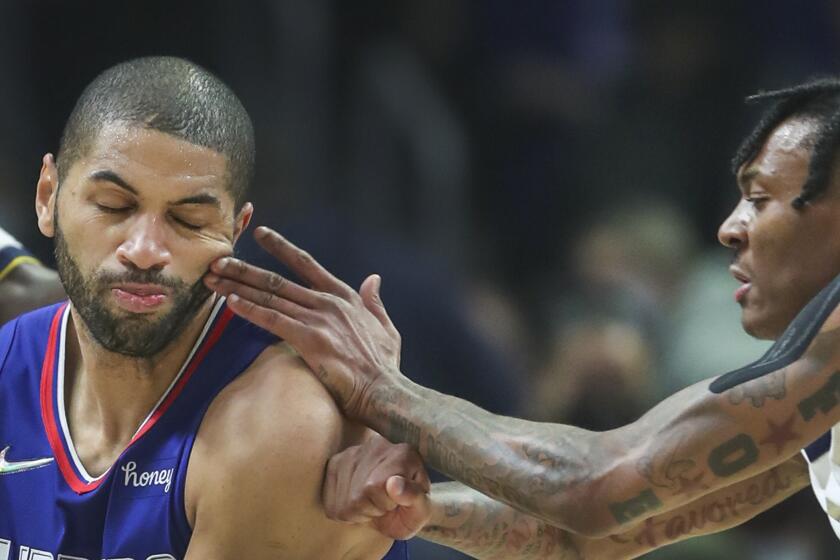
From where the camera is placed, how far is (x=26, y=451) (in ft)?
10.8

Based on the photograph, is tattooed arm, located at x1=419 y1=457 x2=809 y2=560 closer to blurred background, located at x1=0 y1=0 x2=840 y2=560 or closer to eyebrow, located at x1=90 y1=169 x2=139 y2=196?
eyebrow, located at x1=90 y1=169 x2=139 y2=196

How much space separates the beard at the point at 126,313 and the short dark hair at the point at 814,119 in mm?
1528

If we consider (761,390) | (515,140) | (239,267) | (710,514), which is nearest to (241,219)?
(239,267)

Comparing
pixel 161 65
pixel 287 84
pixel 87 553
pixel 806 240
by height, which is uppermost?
pixel 287 84

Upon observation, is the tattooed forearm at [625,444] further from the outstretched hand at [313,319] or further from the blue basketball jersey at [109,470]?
the blue basketball jersey at [109,470]

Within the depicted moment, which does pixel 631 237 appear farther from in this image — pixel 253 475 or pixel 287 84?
pixel 253 475

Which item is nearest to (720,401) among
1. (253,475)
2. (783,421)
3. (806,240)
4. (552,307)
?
(783,421)

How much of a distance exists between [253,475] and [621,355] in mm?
3448

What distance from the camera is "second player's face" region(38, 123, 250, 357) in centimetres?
306

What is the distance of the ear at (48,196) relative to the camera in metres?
3.30

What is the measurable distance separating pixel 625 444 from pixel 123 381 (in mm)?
1237

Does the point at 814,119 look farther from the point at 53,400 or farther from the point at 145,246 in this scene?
the point at 53,400

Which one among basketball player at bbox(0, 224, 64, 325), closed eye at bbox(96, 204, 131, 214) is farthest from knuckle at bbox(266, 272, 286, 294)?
basketball player at bbox(0, 224, 64, 325)

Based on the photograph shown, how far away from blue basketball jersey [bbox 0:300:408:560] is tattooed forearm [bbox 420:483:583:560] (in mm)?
302
